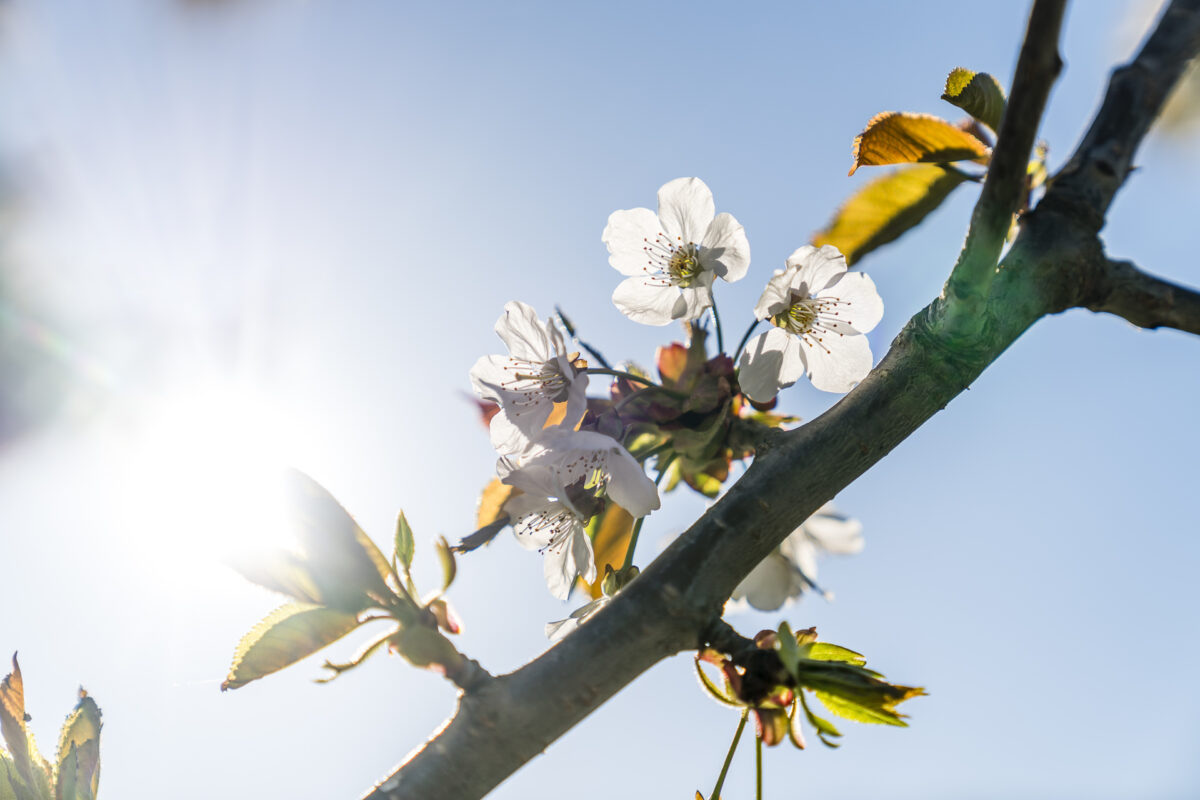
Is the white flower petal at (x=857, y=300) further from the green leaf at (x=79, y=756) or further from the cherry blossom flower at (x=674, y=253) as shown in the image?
the green leaf at (x=79, y=756)

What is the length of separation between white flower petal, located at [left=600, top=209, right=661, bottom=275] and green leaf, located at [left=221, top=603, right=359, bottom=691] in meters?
0.64

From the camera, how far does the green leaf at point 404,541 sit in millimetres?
713

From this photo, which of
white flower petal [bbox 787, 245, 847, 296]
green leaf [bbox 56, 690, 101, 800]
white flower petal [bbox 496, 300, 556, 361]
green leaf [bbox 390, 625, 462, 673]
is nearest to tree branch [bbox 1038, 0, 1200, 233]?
white flower petal [bbox 787, 245, 847, 296]

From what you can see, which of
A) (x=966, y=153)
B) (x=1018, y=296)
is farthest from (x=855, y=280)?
(x=1018, y=296)

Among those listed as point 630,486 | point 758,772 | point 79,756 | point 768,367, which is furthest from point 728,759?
point 79,756

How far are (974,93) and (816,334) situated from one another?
0.33 m

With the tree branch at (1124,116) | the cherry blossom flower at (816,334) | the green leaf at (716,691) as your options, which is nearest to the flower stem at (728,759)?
the green leaf at (716,691)

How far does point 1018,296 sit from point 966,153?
323mm

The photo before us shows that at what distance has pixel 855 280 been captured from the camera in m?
1.02

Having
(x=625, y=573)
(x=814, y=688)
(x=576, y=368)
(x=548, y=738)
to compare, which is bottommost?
(x=814, y=688)

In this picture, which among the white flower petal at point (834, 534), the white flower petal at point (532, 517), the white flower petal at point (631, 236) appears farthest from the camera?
the white flower petal at point (834, 534)

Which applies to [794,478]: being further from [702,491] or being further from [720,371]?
[702,491]

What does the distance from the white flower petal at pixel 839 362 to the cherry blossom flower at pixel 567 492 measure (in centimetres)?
30

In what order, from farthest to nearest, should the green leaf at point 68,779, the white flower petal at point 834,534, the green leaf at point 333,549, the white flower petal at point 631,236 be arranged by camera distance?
the white flower petal at point 834,534 → the white flower petal at point 631,236 → the green leaf at point 68,779 → the green leaf at point 333,549
